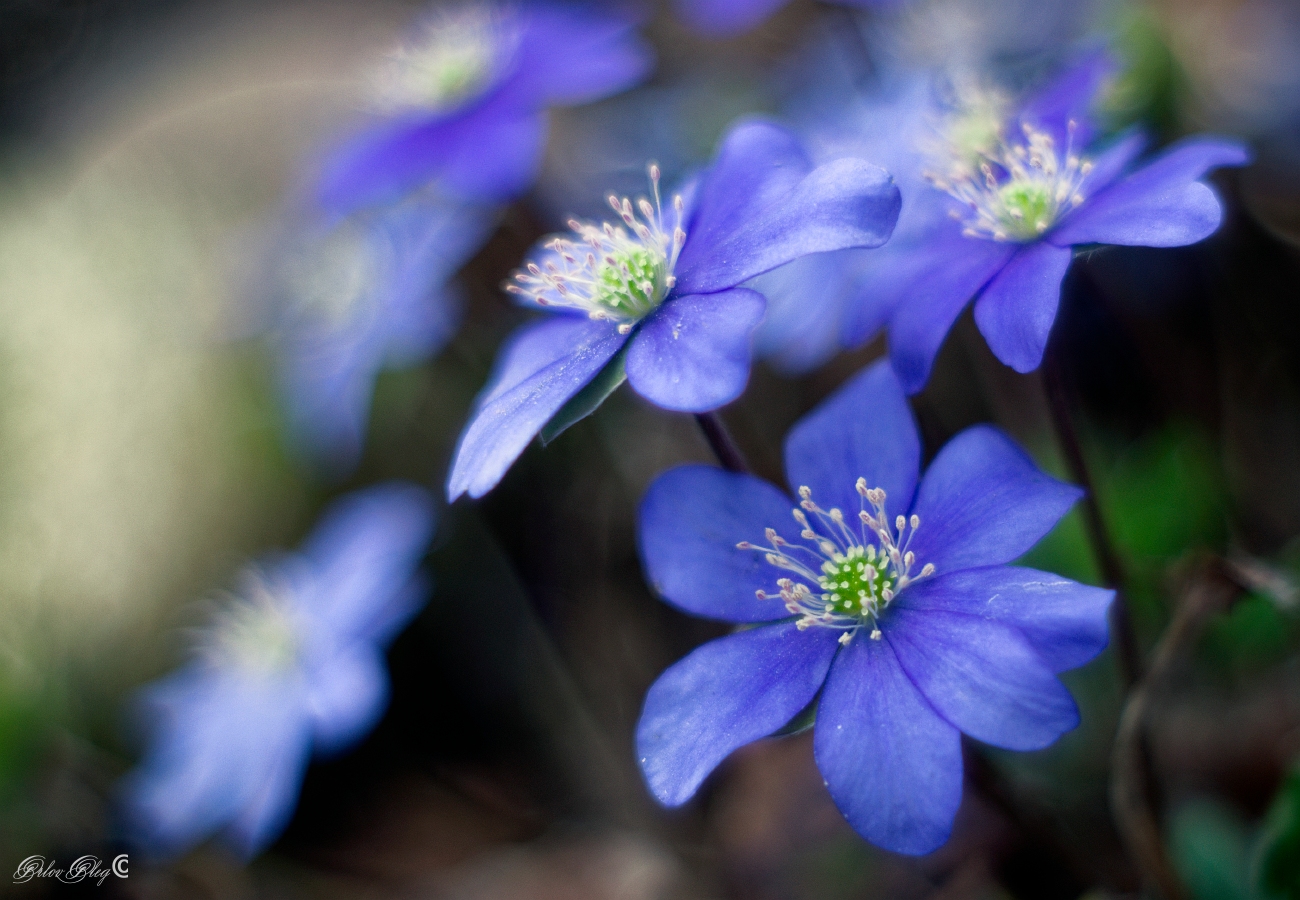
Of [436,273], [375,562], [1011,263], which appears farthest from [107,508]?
[1011,263]

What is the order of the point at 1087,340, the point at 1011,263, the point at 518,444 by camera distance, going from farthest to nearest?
the point at 1087,340
the point at 1011,263
the point at 518,444

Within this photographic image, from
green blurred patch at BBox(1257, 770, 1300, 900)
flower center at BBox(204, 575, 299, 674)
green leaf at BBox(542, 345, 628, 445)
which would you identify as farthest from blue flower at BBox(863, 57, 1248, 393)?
flower center at BBox(204, 575, 299, 674)

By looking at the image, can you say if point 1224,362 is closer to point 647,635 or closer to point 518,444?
point 647,635

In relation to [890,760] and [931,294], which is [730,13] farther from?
[890,760]

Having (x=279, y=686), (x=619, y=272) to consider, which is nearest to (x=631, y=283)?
(x=619, y=272)

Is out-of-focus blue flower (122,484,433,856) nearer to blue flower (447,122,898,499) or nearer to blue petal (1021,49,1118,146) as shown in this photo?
blue flower (447,122,898,499)

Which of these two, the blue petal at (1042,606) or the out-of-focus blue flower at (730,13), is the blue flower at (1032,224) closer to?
the blue petal at (1042,606)

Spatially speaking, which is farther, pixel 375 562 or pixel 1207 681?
pixel 375 562
